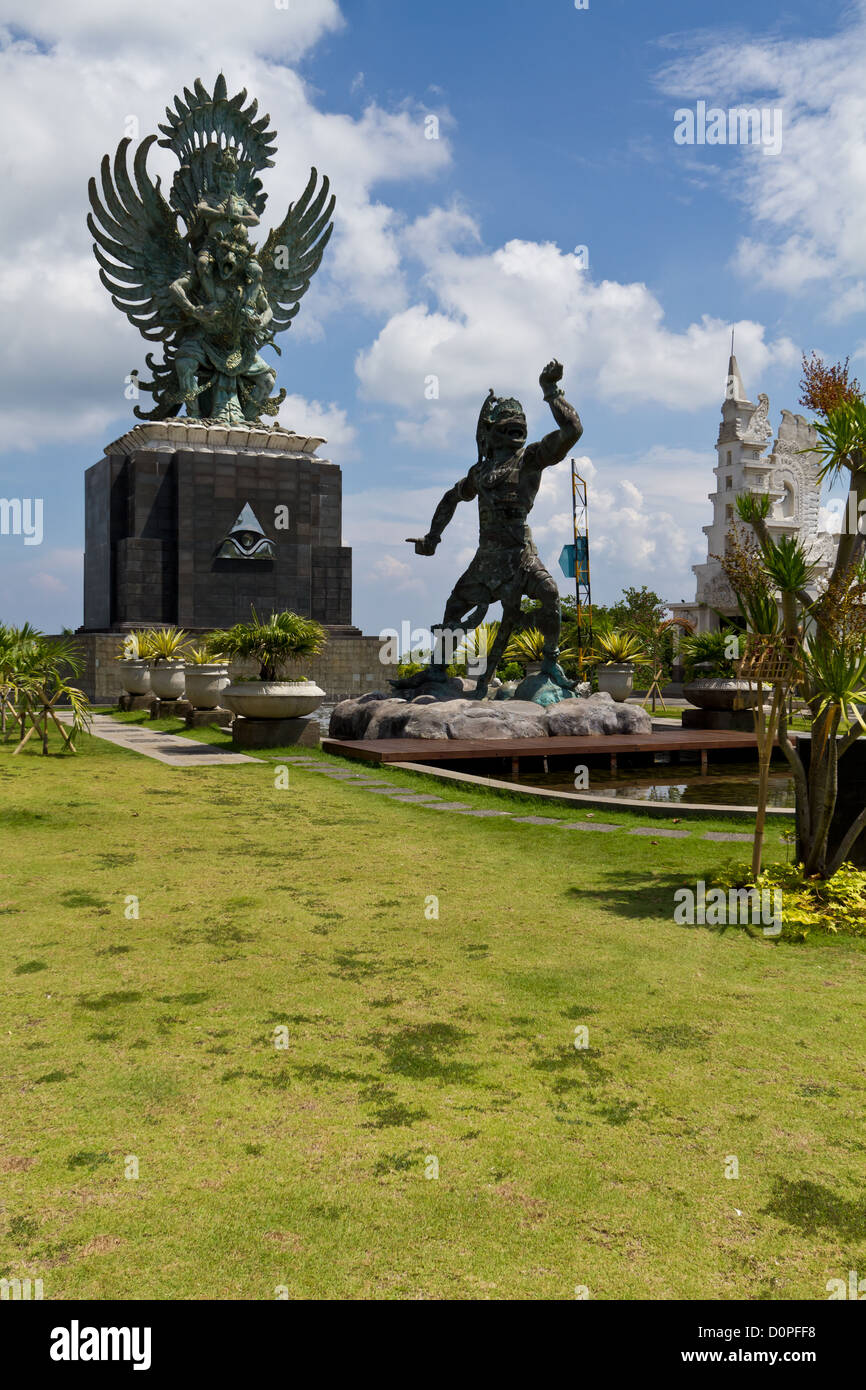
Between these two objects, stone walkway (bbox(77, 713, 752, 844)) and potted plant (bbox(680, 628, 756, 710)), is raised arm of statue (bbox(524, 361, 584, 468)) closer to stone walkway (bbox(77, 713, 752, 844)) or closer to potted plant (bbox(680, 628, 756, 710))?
potted plant (bbox(680, 628, 756, 710))

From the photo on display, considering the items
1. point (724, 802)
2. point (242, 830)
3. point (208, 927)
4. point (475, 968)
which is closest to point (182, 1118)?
point (475, 968)

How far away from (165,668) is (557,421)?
11.1 metres

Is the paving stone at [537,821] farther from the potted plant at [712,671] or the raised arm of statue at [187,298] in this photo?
the raised arm of statue at [187,298]

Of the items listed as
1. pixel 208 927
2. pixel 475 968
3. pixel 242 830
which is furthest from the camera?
pixel 242 830

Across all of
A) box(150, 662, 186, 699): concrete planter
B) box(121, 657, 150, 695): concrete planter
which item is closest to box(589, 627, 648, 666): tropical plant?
box(150, 662, 186, 699): concrete planter

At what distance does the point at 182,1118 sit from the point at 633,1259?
145cm

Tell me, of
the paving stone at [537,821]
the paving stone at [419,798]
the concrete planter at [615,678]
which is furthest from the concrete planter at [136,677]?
the paving stone at [537,821]

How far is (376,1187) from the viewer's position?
2684mm

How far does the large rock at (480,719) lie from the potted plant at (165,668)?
646cm

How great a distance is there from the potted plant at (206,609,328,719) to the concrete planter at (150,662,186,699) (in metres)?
6.73

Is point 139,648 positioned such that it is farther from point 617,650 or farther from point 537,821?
point 537,821

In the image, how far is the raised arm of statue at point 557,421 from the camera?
12.7 meters

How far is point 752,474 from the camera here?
51000 mm

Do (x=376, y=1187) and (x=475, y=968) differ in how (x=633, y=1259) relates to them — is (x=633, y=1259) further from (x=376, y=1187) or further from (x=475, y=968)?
(x=475, y=968)
